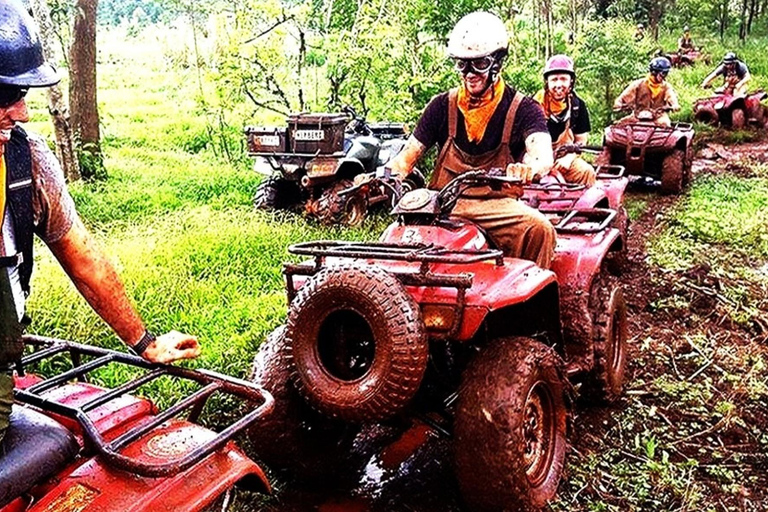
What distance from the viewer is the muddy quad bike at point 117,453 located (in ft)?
6.39

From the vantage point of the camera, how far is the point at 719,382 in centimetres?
493

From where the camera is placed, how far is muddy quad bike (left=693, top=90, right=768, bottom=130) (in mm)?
14484

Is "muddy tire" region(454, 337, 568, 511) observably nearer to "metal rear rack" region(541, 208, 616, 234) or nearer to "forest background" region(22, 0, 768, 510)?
"forest background" region(22, 0, 768, 510)

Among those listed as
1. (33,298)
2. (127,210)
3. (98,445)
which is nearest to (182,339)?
(98,445)

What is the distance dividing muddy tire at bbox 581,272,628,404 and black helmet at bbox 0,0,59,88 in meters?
3.25

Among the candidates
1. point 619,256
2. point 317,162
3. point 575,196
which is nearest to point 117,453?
point 575,196

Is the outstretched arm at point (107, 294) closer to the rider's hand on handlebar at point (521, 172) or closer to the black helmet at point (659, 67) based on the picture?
the rider's hand on handlebar at point (521, 172)

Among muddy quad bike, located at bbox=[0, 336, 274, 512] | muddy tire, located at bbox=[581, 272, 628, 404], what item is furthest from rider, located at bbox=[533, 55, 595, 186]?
muddy quad bike, located at bbox=[0, 336, 274, 512]

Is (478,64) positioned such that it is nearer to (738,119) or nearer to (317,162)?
(317,162)

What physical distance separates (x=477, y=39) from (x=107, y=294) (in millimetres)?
2477

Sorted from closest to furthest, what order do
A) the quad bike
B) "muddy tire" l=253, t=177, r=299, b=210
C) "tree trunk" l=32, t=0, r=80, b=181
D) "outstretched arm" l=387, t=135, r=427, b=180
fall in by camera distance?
"outstretched arm" l=387, t=135, r=427, b=180 < the quad bike < "muddy tire" l=253, t=177, r=299, b=210 < "tree trunk" l=32, t=0, r=80, b=181

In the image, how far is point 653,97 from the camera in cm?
1093

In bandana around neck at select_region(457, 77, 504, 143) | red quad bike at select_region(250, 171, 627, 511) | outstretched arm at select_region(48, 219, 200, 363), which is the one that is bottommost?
red quad bike at select_region(250, 171, 627, 511)

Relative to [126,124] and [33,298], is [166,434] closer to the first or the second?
[33,298]
